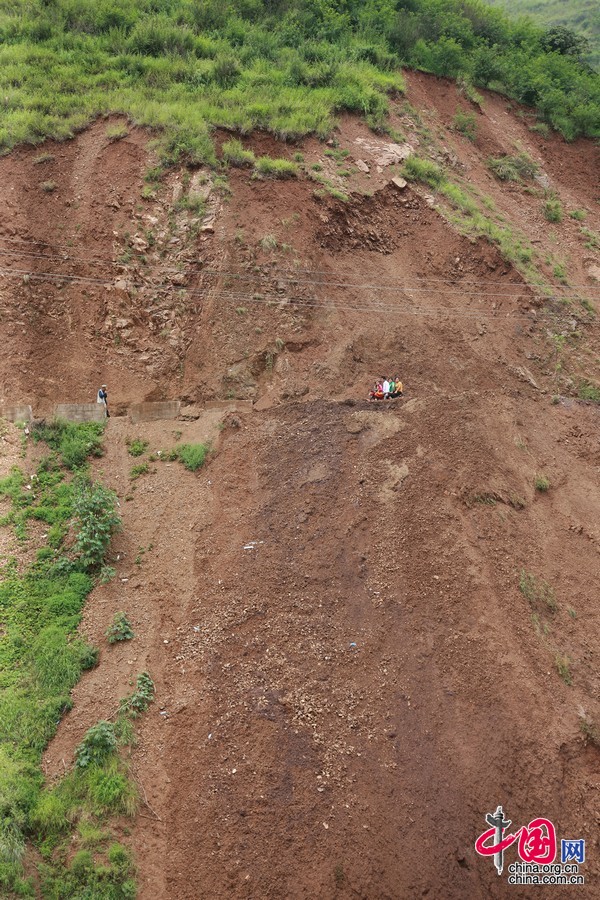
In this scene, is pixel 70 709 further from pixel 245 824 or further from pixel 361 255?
pixel 361 255

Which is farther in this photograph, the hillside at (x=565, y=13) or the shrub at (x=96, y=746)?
the hillside at (x=565, y=13)

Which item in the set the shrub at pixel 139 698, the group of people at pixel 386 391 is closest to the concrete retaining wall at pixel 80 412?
the group of people at pixel 386 391

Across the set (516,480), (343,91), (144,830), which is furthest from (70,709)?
(343,91)

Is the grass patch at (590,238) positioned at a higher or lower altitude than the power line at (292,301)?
higher

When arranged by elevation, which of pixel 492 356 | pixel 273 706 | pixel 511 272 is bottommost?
pixel 273 706

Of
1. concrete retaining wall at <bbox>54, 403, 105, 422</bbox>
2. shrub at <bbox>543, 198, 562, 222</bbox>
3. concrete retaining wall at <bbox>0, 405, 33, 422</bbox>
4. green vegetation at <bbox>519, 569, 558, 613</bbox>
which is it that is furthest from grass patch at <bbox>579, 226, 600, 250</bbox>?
concrete retaining wall at <bbox>0, 405, 33, 422</bbox>

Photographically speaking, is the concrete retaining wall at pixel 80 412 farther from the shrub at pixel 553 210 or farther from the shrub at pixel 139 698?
the shrub at pixel 553 210

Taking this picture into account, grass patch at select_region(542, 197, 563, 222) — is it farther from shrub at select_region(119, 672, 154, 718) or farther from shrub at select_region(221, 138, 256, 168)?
shrub at select_region(119, 672, 154, 718)
